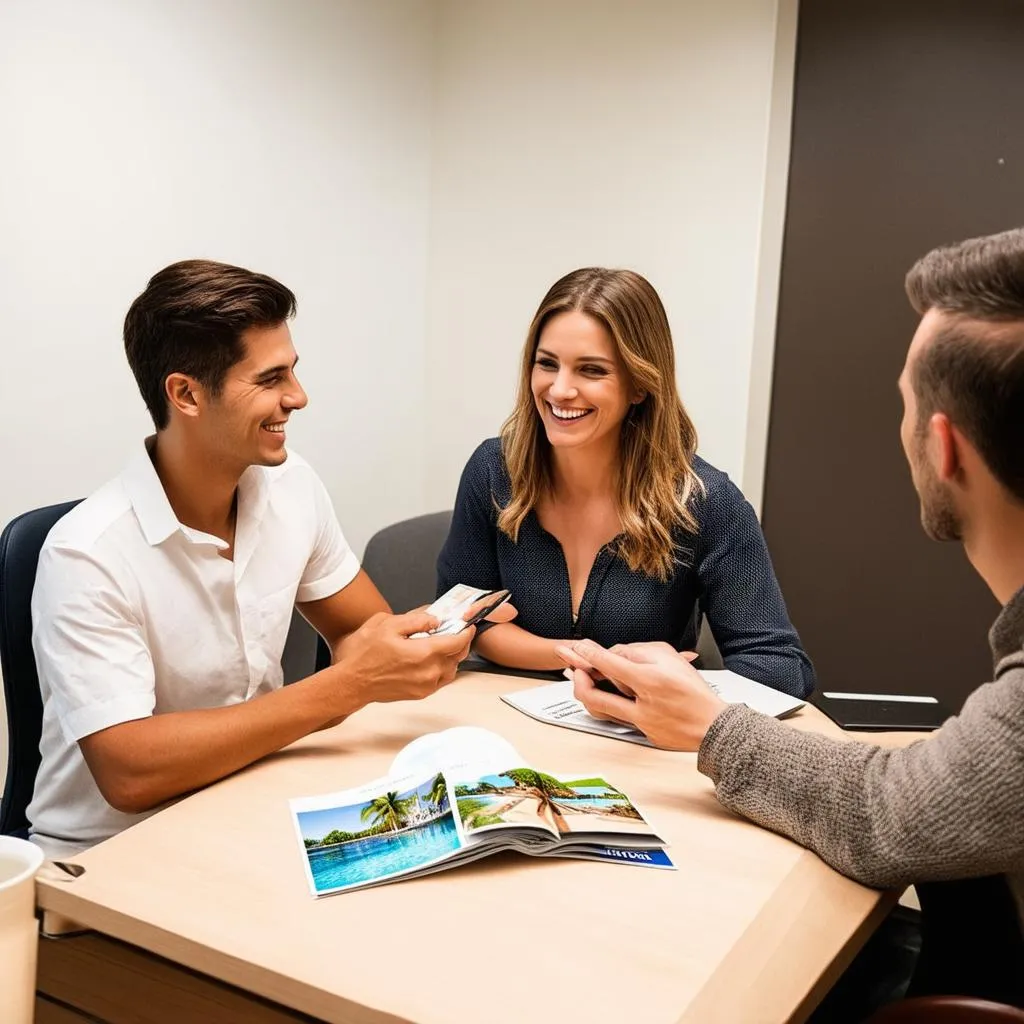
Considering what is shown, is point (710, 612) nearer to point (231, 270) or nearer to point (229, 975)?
point (231, 270)

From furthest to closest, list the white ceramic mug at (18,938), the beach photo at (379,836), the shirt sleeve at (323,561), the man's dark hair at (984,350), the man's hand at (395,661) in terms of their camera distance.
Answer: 1. the shirt sleeve at (323,561)
2. the man's hand at (395,661)
3. the beach photo at (379,836)
4. the man's dark hair at (984,350)
5. the white ceramic mug at (18,938)

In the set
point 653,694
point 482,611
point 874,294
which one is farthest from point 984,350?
point 874,294

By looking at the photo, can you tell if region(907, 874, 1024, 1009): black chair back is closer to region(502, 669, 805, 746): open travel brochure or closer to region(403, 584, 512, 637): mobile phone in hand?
region(502, 669, 805, 746): open travel brochure

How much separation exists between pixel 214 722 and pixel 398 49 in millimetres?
2914

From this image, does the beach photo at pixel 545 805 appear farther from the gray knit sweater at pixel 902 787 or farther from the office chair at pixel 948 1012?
the office chair at pixel 948 1012

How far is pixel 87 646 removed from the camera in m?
1.54

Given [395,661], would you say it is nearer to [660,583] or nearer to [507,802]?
[507,802]

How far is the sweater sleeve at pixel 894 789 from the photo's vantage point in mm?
1157

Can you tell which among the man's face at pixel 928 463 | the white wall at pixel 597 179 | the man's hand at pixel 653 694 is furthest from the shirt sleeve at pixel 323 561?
the white wall at pixel 597 179

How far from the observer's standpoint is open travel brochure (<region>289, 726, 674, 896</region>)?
1.28 m

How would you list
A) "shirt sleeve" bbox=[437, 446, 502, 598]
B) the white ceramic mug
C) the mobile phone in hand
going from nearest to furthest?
the white ceramic mug
the mobile phone in hand
"shirt sleeve" bbox=[437, 446, 502, 598]

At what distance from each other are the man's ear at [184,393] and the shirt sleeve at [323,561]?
1.15ft

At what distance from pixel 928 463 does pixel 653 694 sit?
54 cm

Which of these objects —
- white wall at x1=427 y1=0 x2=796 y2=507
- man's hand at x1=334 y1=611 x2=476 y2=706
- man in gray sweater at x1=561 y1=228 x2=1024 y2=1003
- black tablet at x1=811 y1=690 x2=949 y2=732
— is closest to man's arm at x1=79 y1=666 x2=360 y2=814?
man's hand at x1=334 y1=611 x2=476 y2=706
